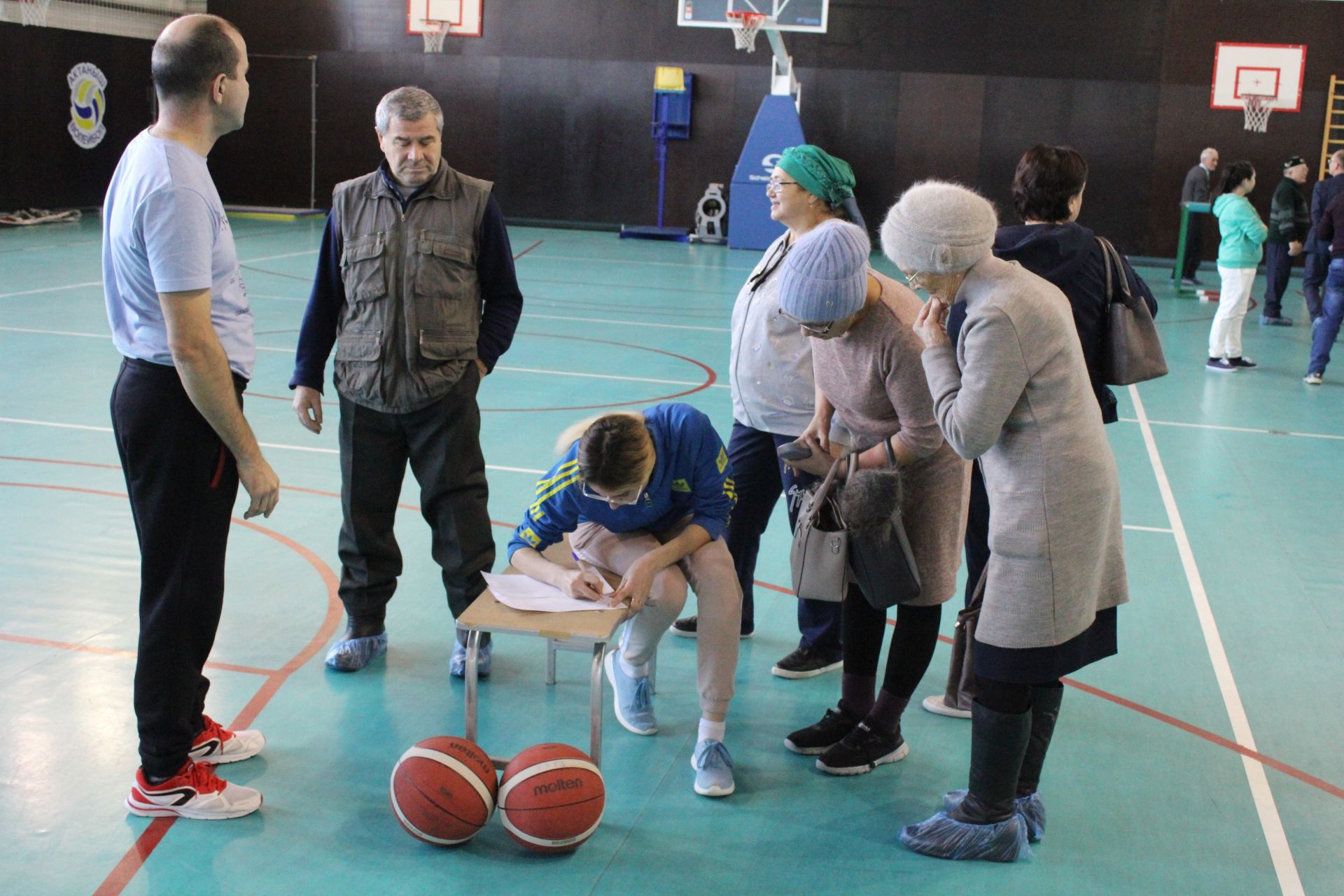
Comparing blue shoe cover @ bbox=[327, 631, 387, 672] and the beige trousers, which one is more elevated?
the beige trousers

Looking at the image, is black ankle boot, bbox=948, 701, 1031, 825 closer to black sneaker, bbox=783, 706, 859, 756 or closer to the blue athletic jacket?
black sneaker, bbox=783, 706, 859, 756

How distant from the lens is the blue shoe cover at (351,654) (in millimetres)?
3977

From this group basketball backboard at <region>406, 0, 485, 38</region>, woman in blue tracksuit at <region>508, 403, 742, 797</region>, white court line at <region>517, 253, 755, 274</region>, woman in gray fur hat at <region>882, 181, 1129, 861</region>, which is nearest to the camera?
woman in gray fur hat at <region>882, 181, 1129, 861</region>

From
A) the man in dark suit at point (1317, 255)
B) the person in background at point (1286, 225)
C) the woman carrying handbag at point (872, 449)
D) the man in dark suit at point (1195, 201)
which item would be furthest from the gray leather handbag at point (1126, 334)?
the man in dark suit at point (1195, 201)

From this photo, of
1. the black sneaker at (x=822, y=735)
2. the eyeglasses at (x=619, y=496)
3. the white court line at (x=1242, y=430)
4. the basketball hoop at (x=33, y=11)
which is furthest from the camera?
the basketball hoop at (x=33, y=11)

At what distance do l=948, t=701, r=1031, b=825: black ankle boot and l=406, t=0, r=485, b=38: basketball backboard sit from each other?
719 inches

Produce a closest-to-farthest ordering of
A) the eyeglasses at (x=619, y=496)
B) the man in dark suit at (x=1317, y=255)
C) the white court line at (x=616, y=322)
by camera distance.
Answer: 1. the eyeglasses at (x=619, y=496)
2. the white court line at (x=616, y=322)
3. the man in dark suit at (x=1317, y=255)

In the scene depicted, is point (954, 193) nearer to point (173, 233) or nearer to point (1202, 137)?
point (173, 233)

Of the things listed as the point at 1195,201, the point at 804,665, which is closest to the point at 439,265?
the point at 804,665

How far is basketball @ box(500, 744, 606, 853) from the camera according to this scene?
2.95 metres

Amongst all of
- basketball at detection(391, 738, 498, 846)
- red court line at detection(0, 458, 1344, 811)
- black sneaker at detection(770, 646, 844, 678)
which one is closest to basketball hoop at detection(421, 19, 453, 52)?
red court line at detection(0, 458, 1344, 811)

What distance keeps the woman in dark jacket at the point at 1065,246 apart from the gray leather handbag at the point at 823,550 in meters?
0.51

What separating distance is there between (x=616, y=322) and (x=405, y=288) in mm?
7448

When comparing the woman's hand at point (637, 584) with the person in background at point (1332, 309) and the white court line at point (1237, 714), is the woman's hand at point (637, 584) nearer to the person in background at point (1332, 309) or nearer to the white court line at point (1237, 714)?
the white court line at point (1237, 714)
